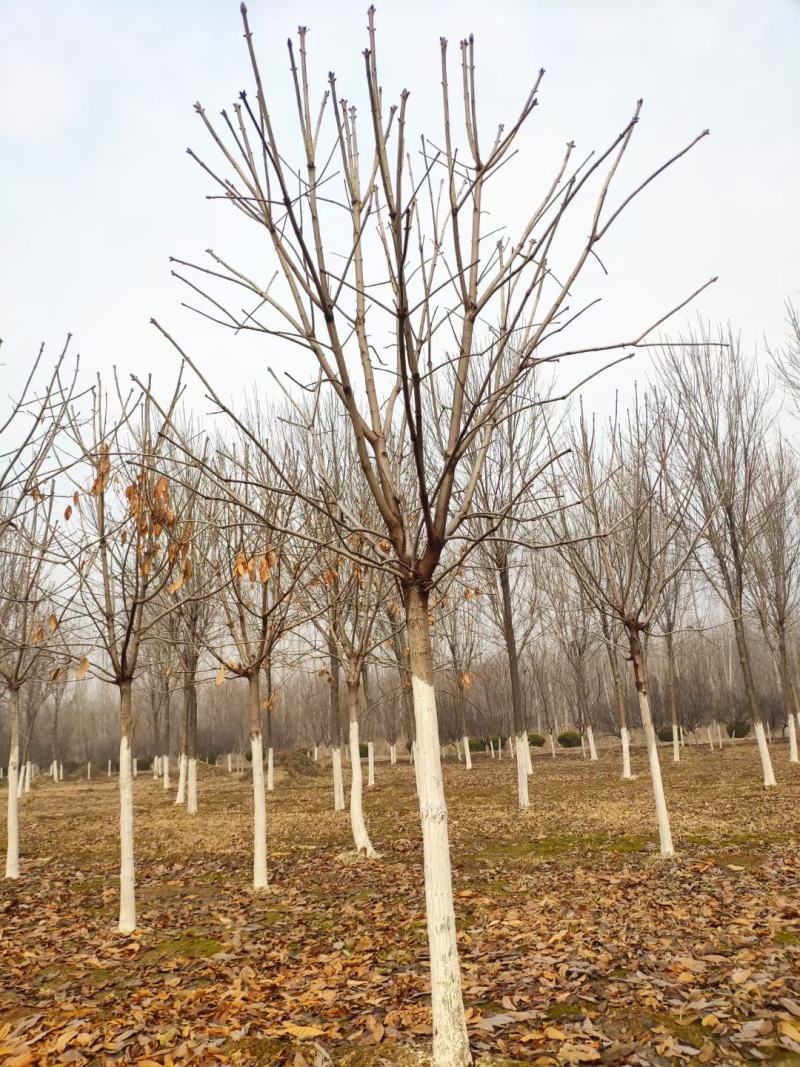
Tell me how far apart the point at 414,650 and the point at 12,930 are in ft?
17.4

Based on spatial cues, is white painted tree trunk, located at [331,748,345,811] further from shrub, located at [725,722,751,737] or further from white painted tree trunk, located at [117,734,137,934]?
shrub, located at [725,722,751,737]

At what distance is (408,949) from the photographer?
5020mm

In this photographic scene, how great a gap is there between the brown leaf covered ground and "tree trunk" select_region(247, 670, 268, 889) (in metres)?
0.26

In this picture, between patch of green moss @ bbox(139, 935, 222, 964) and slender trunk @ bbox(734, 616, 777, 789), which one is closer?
patch of green moss @ bbox(139, 935, 222, 964)

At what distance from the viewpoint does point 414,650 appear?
10.9 feet

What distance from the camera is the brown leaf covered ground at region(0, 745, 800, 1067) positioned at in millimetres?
3539

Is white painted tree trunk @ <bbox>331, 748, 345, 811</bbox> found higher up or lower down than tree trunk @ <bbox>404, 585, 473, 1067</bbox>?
lower down

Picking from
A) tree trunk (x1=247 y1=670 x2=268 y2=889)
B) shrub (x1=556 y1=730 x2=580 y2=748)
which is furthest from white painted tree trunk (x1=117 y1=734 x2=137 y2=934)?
shrub (x1=556 y1=730 x2=580 y2=748)

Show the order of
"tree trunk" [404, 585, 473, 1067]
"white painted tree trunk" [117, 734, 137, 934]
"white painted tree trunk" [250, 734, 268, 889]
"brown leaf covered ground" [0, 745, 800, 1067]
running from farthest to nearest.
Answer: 1. "white painted tree trunk" [250, 734, 268, 889]
2. "white painted tree trunk" [117, 734, 137, 934]
3. "brown leaf covered ground" [0, 745, 800, 1067]
4. "tree trunk" [404, 585, 473, 1067]

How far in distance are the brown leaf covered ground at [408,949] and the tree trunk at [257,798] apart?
0.26 m

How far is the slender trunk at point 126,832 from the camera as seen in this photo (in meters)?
5.91

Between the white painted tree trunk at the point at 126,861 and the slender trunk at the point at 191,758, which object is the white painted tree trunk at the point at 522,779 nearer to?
the slender trunk at the point at 191,758

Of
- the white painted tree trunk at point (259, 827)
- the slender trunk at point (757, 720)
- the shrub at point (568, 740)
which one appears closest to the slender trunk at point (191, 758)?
the white painted tree trunk at point (259, 827)

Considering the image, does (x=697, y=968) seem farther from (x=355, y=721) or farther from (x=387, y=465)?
(x=355, y=721)
